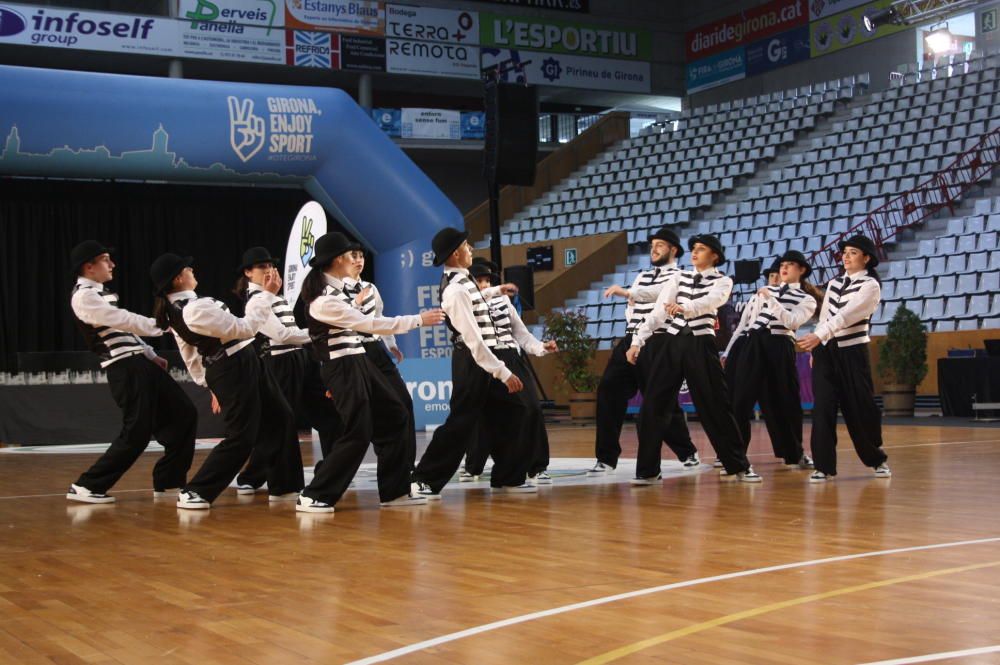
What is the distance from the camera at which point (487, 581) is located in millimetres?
4430

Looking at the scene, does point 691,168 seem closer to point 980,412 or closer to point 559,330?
point 559,330

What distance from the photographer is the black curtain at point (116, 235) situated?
66.1 feet

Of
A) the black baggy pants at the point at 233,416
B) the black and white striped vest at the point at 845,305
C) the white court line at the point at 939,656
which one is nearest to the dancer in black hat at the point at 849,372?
the black and white striped vest at the point at 845,305

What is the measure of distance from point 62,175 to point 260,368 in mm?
6921

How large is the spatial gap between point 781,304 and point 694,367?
5.50 feet

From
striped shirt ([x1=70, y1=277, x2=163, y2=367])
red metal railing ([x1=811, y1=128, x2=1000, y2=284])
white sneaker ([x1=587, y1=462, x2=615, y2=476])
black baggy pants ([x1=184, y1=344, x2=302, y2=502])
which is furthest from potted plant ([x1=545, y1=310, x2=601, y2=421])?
black baggy pants ([x1=184, y1=344, x2=302, y2=502])

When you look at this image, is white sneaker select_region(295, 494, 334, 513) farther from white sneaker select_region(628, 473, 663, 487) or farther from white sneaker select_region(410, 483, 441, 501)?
white sneaker select_region(628, 473, 663, 487)

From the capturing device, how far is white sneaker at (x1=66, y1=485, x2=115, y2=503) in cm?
753

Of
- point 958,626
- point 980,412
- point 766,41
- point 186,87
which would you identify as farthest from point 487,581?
point 766,41

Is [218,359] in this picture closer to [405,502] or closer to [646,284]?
[405,502]

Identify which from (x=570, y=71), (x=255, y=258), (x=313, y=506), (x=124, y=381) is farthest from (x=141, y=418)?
(x=570, y=71)

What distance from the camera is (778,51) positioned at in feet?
86.8

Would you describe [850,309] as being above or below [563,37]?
below

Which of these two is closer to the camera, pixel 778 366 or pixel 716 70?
pixel 778 366
